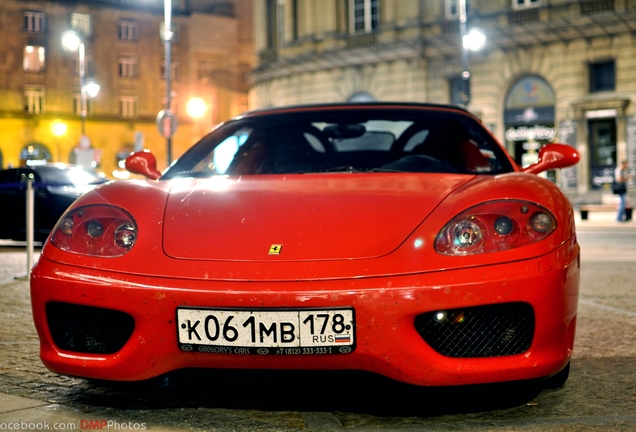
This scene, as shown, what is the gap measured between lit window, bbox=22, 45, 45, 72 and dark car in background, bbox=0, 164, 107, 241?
45.0 metres

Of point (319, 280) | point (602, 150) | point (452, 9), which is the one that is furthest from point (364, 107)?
point (452, 9)

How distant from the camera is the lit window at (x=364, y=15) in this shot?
A: 35.5 meters

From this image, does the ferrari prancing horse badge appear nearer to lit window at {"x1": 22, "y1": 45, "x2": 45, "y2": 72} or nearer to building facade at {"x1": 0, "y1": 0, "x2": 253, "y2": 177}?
building facade at {"x1": 0, "y1": 0, "x2": 253, "y2": 177}

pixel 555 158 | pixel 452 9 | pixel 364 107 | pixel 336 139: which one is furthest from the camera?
pixel 452 9

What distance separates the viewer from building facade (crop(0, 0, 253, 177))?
55.3m

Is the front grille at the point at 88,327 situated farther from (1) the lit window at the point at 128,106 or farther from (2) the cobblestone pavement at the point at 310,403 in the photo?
(1) the lit window at the point at 128,106

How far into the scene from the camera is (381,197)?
3338 millimetres

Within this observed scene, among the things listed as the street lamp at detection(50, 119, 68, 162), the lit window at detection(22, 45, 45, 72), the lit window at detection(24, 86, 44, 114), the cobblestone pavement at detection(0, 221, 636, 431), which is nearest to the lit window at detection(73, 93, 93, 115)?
the street lamp at detection(50, 119, 68, 162)

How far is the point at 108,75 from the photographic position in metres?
57.7

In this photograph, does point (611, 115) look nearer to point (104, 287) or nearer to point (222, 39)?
point (104, 287)

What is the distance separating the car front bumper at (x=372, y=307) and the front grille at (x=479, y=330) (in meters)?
0.02

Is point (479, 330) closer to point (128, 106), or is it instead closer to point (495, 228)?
point (495, 228)

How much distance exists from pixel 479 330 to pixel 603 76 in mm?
28561

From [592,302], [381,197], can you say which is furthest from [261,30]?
[381,197]
